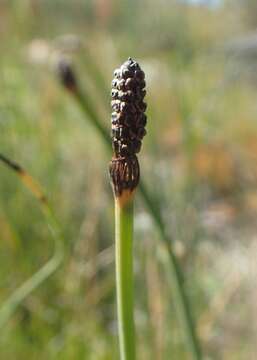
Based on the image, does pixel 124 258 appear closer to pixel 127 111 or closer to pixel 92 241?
pixel 127 111

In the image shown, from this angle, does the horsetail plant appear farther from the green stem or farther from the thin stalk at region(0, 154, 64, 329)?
the thin stalk at region(0, 154, 64, 329)

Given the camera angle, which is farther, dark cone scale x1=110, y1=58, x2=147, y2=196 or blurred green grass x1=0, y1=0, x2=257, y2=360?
blurred green grass x1=0, y1=0, x2=257, y2=360

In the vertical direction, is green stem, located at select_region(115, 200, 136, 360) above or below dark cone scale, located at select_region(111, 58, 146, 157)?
below

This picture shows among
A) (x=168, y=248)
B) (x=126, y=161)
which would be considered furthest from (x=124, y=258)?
(x=168, y=248)

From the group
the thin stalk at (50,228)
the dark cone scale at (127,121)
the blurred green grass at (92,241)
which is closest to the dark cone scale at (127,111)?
the dark cone scale at (127,121)

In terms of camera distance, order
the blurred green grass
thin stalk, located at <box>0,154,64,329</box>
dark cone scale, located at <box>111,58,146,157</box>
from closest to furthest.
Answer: dark cone scale, located at <box>111,58,146,157</box>
thin stalk, located at <box>0,154,64,329</box>
the blurred green grass

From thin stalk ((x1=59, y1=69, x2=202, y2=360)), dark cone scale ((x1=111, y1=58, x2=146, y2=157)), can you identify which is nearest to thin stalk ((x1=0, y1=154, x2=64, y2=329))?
thin stalk ((x1=59, y1=69, x2=202, y2=360))

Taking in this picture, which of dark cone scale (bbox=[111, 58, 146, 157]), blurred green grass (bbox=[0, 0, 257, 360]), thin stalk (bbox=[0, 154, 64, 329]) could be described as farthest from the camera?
blurred green grass (bbox=[0, 0, 257, 360])

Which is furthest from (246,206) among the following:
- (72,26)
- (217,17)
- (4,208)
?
(72,26)
